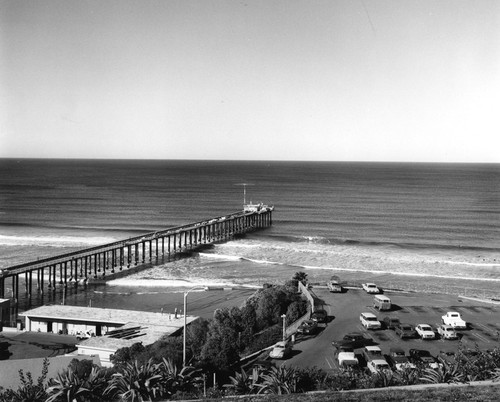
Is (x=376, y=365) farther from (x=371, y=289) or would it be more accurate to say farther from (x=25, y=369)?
(x=371, y=289)

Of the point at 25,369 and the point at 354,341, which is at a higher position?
the point at 25,369

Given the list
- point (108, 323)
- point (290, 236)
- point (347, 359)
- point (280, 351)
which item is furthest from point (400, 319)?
point (290, 236)

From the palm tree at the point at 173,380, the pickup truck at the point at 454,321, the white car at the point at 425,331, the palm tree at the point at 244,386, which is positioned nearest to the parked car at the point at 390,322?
the white car at the point at 425,331

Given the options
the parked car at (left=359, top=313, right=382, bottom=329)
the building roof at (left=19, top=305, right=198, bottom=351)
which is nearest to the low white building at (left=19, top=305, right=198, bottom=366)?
the building roof at (left=19, top=305, right=198, bottom=351)

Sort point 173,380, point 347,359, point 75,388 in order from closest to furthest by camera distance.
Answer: point 75,388, point 173,380, point 347,359

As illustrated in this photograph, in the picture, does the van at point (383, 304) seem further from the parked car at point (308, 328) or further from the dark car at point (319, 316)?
the parked car at point (308, 328)

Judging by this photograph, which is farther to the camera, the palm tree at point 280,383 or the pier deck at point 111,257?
the pier deck at point 111,257
